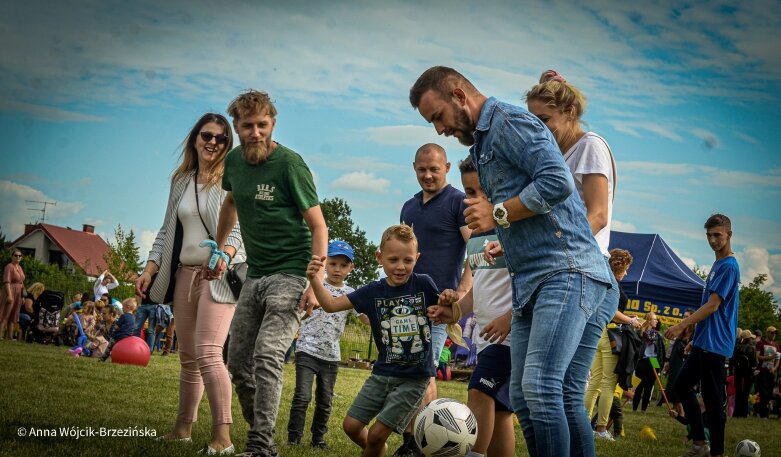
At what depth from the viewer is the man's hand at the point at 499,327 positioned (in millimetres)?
4117

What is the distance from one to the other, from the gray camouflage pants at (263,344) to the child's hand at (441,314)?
3.17ft

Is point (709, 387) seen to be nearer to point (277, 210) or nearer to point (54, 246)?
point (277, 210)

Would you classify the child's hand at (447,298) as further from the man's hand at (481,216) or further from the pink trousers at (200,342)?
the pink trousers at (200,342)

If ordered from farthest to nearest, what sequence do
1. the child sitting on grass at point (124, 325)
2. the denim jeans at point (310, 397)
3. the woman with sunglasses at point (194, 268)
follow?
the child sitting on grass at point (124, 325) → the denim jeans at point (310, 397) → the woman with sunglasses at point (194, 268)


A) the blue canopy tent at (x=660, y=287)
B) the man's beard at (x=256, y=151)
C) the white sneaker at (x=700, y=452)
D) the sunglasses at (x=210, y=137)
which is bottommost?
the white sneaker at (x=700, y=452)

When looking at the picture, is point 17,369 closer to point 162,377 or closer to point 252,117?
point 162,377

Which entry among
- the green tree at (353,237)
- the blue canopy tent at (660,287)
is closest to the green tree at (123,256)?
the green tree at (353,237)

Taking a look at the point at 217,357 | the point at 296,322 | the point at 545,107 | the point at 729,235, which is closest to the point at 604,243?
the point at 545,107

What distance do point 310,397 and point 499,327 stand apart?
10.2 ft

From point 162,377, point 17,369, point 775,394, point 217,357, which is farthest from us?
point 775,394

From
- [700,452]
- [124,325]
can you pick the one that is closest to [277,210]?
[700,452]

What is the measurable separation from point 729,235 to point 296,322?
179 inches

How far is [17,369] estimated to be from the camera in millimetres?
10852

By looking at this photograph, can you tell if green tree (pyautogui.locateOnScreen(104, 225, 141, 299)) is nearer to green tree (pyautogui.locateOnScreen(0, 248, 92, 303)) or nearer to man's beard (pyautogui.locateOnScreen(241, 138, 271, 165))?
green tree (pyautogui.locateOnScreen(0, 248, 92, 303))
